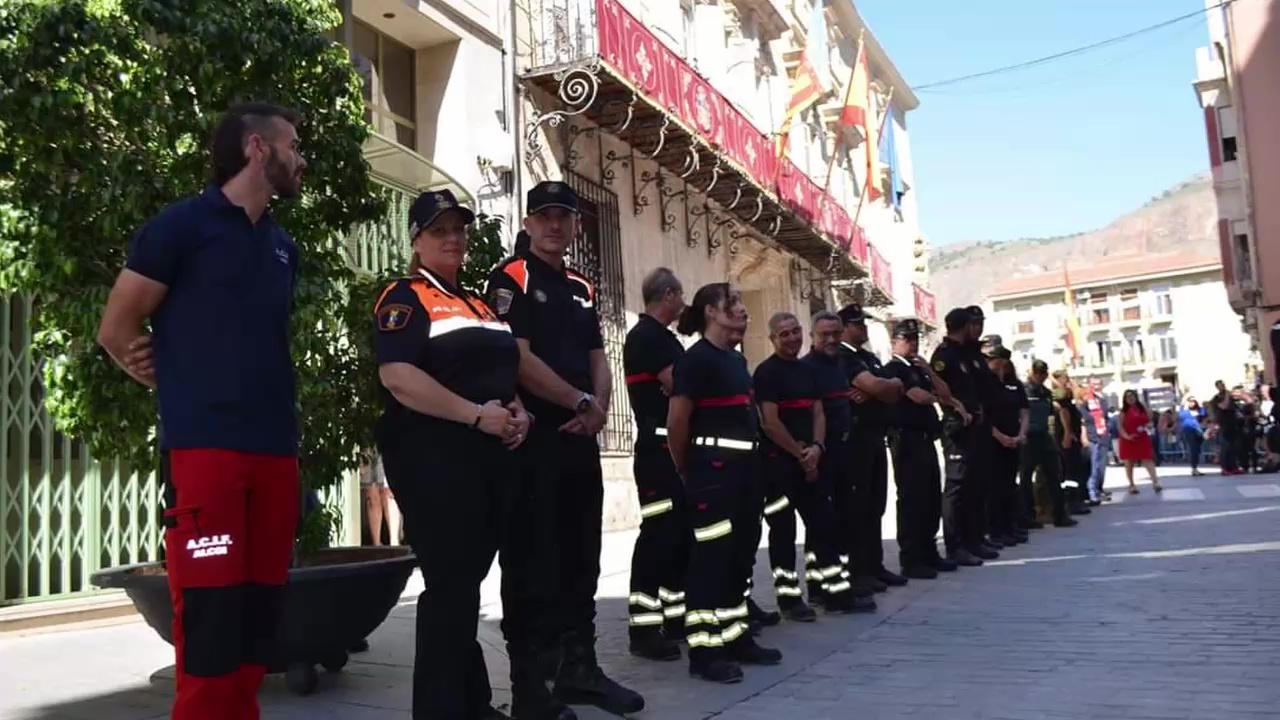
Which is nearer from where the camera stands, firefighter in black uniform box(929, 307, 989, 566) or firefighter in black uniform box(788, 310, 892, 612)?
firefighter in black uniform box(788, 310, 892, 612)

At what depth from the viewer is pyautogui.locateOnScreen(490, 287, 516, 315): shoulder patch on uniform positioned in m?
4.33

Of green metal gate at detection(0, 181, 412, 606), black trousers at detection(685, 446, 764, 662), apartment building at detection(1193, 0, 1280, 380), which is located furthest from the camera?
apartment building at detection(1193, 0, 1280, 380)

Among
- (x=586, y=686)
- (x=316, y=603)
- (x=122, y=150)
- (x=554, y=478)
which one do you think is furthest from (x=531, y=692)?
(x=122, y=150)

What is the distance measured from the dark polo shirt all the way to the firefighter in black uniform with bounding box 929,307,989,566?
7.00 m

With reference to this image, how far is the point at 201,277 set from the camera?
3029 millimetres

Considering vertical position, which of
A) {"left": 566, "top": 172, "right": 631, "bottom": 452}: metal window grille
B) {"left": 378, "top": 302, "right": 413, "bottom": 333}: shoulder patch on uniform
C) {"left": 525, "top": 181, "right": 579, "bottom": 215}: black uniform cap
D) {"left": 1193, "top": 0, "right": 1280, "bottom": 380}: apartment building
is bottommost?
{"left": 378, "top": 302, "right": 413, "bottom": 333}: shoulder patch on uniform

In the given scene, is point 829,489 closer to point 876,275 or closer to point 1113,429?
point 876,275

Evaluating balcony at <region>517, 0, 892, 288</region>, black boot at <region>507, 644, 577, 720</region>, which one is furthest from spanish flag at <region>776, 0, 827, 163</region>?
black boot at <region>507, 644, 577, 720</region>

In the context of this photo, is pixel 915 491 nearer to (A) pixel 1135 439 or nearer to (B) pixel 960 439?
(B) pixel 960 439

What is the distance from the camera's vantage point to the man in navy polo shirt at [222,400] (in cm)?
288

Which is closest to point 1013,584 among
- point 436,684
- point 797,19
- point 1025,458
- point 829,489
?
point 829,489

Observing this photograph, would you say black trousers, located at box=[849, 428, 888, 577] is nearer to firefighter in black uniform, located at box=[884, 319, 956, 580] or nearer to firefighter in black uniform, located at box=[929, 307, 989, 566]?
firefighter in black uniform, located at box=[884, 319, 956, 580]

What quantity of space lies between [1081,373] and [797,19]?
71628 mm

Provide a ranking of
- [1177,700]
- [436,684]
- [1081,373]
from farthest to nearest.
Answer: [1081,373], [1177,700], [436,684]
